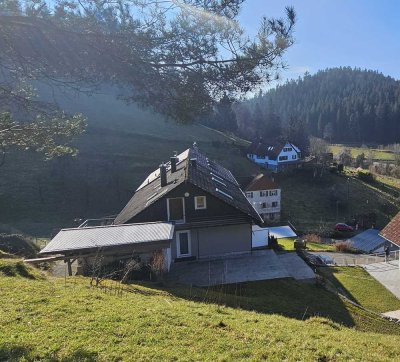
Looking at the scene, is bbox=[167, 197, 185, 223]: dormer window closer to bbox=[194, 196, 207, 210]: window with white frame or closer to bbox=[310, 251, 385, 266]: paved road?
bbox=[194, 196, 207, 210]: window with white frame

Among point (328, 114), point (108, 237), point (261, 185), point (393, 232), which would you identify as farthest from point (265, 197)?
point (328, 114)

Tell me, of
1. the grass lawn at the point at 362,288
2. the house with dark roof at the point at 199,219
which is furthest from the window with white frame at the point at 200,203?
the grass lawn at the point at 362,288

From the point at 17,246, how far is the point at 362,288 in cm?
2054

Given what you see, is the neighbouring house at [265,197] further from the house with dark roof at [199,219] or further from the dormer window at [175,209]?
the dormer window at [175,209]

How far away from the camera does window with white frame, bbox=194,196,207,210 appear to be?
79.1 ft

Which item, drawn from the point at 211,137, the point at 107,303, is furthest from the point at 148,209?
the point at 211,137

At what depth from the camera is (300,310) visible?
14078 mm

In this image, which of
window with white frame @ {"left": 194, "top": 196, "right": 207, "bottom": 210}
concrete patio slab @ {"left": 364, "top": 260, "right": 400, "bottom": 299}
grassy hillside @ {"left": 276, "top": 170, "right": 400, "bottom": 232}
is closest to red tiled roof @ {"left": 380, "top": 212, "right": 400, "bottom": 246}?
concrete patio slab @ {"left": 364, "top": 260, "right": 400, "bottom": 299}

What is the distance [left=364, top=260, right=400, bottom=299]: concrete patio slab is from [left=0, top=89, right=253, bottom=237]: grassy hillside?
2113 centimetres

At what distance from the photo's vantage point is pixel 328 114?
137500mm

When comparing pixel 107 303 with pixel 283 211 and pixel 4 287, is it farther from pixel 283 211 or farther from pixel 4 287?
pixel 283 211

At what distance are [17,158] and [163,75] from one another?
2234 inches

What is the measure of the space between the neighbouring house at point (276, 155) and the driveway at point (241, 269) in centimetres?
5300

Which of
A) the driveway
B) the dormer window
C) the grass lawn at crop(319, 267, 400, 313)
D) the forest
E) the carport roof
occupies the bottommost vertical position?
the grass lawn at crop(319, 267, 400, 313)
